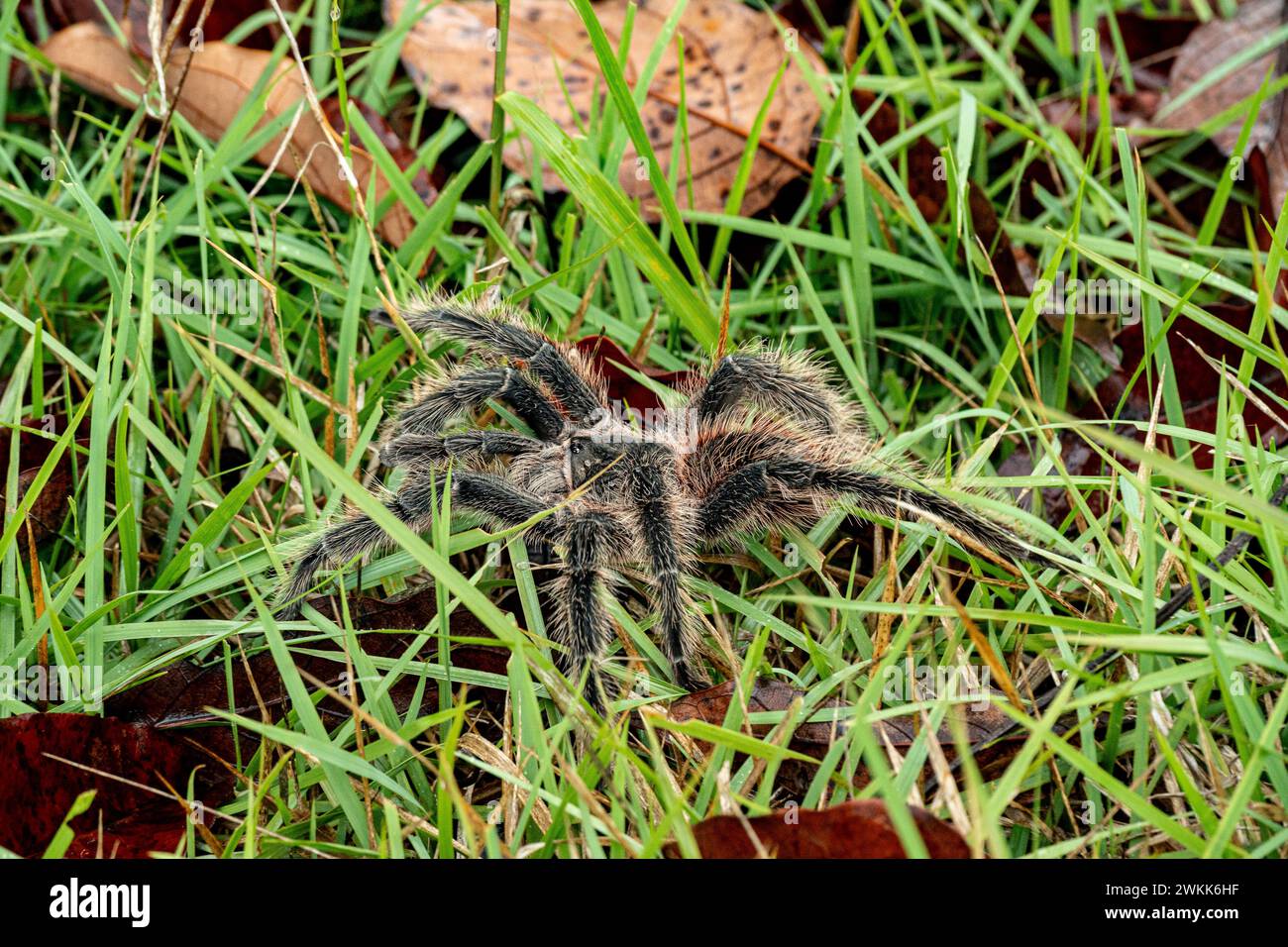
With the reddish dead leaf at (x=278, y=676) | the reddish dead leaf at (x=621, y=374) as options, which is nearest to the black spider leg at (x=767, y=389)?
the reddish dead leaf at (x=621, y=374)

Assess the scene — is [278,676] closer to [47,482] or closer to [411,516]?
[411,516]

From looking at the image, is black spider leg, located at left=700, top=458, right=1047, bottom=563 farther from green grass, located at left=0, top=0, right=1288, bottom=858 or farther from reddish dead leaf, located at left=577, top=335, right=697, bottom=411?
reddish dead leaf, located at left=577, top=335, right=697, bottom=411

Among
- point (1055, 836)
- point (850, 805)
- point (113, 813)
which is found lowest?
point (113, 813)

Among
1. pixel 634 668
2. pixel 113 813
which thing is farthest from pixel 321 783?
pixel 634 668

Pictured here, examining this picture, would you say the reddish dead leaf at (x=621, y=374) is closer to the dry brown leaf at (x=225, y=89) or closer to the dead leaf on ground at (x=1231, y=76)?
the dry brown leaf at (x=225, y=89)

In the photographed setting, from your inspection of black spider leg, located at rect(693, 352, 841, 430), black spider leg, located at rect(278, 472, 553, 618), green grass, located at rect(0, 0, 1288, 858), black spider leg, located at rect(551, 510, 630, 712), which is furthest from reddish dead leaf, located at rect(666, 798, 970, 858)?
black spider leg, located at rect(693, 352, 841, 430)
